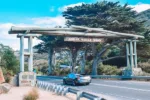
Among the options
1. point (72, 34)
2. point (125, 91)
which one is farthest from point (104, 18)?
point (125, 91)

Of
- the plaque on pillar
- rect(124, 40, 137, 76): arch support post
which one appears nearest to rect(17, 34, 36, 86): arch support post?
the plaque on pillar

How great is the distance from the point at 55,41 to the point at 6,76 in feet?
61.0

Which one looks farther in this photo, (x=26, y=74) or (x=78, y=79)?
(x=78, y=79)

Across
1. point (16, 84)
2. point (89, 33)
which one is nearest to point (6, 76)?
point (16, 84)

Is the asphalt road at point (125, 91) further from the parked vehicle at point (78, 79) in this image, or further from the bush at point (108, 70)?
the bush at point (108, 70)

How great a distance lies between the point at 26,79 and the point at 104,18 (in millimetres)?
19702

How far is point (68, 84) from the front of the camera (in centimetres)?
3259

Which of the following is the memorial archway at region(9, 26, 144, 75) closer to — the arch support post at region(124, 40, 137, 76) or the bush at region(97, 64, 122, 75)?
the arch support post at region(124, 40, 137, 76)

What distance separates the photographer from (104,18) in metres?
45.7

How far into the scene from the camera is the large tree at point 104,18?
44.2m

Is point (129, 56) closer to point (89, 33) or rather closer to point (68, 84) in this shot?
point (89, 33)

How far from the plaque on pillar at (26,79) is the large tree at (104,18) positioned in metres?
16.8

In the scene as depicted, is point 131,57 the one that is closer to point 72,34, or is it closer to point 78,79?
point 72,34

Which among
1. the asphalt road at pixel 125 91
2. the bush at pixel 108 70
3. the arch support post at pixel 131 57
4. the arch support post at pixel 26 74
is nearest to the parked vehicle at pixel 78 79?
the asphalt road at pixel 125 91
